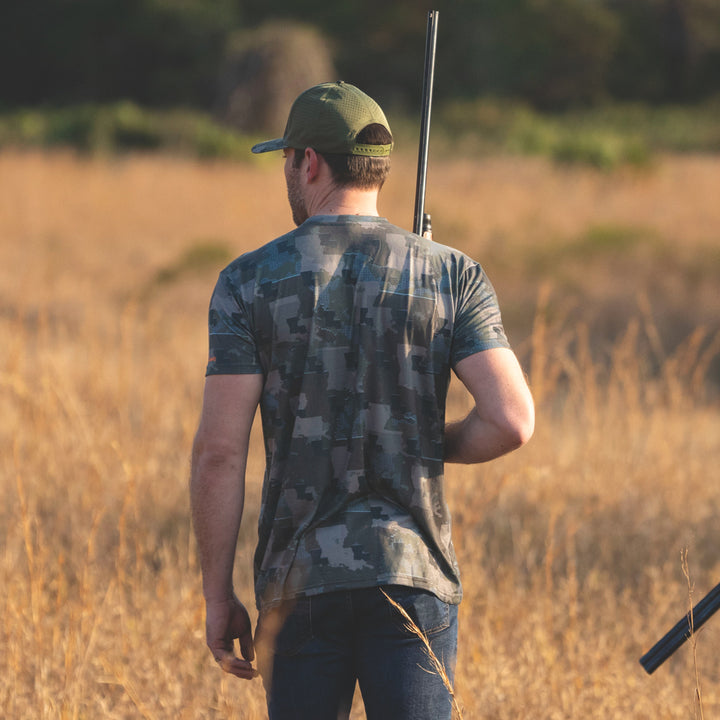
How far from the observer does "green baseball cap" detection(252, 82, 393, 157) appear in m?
1.71

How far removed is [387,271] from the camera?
169 cm

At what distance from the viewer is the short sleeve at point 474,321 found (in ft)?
5.64

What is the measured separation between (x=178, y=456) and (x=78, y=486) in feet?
2.40

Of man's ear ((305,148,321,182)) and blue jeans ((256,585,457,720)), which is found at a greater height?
man's ear ((305,148,321,182))

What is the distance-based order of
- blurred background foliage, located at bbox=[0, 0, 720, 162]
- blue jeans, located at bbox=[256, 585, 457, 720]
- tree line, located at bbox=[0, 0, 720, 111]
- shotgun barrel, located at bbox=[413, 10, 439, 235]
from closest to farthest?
blue jeans, located at bbox=[256, 585, 457, 720] → shotgun barrel, located at bbox=[413, 10, 439, 235] → blurred background foliage, located at bbox=[0, 0, 720, 162] → tree line, located at bbox=[0, 0, 720, 111]

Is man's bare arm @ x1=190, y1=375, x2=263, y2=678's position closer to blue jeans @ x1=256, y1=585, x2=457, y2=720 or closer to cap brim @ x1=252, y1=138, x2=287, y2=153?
blue jeans @ x1=256, y1=585, x2=457, y2=720

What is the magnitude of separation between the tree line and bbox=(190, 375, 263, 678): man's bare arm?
116 ft

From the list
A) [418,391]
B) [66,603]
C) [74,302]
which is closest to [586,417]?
[66,603]

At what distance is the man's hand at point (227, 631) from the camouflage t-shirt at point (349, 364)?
13cm

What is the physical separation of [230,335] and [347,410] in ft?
0.84

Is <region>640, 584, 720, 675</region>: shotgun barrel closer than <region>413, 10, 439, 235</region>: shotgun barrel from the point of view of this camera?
Yes

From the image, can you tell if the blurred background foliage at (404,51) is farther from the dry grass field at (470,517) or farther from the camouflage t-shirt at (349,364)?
the camouflage t-shirt at (349,364)

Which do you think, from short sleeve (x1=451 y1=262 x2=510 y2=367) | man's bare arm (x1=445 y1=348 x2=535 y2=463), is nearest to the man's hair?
short sleeve (x1=451 y1=262 x2=510 y2=367)

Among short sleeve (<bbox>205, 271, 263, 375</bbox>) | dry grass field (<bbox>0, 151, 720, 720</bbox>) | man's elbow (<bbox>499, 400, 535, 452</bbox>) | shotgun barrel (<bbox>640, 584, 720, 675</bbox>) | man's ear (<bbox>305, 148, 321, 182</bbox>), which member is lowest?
dry grass field (<bbox>0, 151, 720, 720</bbox>)
